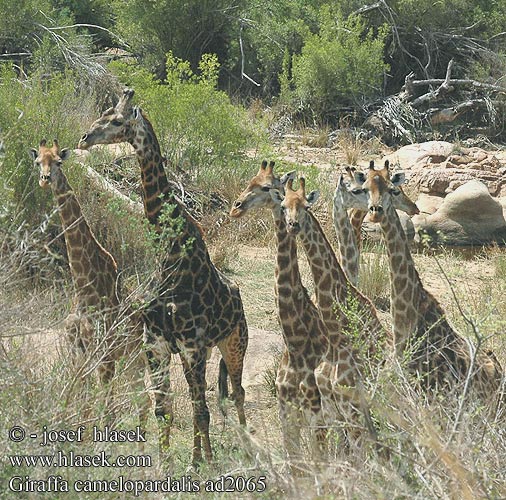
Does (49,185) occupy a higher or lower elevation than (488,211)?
higher

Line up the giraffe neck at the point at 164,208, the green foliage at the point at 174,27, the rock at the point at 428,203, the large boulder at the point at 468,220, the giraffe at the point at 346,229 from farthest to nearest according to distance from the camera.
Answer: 1. the green foliage at the point at 174,27
2. the rock at the point at 428,203
3. the large boulder at the point at 468,220
4. the giraffe at the point at 346,229
5. the giraffe neck at the point at 164,208

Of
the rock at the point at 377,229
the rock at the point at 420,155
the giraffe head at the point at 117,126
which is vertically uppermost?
the giraffe head at the point at 117,126

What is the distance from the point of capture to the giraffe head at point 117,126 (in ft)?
24.4

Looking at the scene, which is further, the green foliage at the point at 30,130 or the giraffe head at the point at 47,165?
the green foliage at the point at 30,130

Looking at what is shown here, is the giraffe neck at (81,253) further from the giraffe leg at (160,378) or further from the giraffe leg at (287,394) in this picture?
the giraffe leg at (287,394)

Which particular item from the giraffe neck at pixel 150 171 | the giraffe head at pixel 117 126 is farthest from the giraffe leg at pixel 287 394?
the giraffe head at pixel 117 126

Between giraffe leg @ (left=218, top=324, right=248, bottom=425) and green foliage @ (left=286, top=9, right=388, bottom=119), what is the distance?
487 inches

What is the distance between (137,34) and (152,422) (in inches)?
616

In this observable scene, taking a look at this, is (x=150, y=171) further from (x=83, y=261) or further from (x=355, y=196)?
(x=355, y=196)

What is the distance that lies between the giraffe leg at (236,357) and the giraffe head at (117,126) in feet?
5.40

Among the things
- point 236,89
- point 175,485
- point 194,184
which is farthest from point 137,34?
point 175,485

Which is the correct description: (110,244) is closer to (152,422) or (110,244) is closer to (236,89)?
(152,422)

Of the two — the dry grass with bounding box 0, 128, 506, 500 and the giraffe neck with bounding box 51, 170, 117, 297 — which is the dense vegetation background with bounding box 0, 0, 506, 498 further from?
the giraffe neck with bounding box 51, 170, 117, 297

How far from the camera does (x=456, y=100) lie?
20.2m
